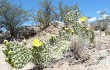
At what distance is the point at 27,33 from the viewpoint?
14.6 metres

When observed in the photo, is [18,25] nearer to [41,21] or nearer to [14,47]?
[41,21]

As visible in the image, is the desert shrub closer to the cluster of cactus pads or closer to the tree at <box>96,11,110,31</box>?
the cluster of cactus pads

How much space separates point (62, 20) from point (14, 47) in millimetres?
9502

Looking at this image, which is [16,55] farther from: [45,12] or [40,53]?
[45,12]

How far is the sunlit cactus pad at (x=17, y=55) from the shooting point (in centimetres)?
581

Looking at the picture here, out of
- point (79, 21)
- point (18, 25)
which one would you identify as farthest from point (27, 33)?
point (79, 21)

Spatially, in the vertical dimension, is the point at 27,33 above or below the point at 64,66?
above

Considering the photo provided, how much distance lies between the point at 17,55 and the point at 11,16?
9.05 metres

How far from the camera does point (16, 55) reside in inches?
234

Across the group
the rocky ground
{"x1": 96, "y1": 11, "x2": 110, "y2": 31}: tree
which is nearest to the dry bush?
the rocky ground

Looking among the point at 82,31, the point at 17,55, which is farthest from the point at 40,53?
the point at 82,31

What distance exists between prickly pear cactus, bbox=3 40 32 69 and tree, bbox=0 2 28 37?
8809mm

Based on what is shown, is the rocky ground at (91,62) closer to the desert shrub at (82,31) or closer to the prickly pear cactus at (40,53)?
the prickly pear cactus at (40,53)

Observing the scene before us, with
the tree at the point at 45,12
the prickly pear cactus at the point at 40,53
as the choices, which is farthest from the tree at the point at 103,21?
the prickly pear cactus at the point at 40,53
